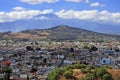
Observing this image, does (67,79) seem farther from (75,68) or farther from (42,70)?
(42,70)

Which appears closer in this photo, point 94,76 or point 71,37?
point 94,76

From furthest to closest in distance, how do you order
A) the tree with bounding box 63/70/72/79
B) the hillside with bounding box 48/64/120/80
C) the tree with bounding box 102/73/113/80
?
the tree with bounding box 63/70/72/79, the hillside with bounding box 48/64/120/80, the tree with bounding box 102/73/113/80

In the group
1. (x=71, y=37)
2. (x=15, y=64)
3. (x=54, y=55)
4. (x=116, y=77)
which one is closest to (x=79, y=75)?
(x=116, y=77)

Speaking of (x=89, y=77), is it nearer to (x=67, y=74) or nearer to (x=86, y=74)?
(x=86, y=74)

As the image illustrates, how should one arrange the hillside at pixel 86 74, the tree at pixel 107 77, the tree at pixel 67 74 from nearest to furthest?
the tree at pixel 107 77, the hillside at pixel 86 74, the tree at pixel 67 74

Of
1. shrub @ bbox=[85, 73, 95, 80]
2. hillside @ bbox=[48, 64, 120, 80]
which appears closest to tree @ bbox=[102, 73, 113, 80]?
hillside @ bbox=[48, 64, 120, 80]

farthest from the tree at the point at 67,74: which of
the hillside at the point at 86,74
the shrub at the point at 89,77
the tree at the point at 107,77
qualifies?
the tree at the point at 107,77

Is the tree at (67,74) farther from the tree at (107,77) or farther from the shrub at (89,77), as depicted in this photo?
the tree at (107,77)

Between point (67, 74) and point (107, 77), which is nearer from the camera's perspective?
point (107, 77)

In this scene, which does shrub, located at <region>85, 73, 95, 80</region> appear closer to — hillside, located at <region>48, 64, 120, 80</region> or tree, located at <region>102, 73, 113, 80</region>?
hillside, located at <region>48, 64, 120, 80</region>

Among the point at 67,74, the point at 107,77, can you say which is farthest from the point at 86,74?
the point at 107,77

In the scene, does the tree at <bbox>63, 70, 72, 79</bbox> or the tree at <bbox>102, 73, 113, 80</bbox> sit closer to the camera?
the tree at <bbox>102, 73, 113, 80</bbox>
